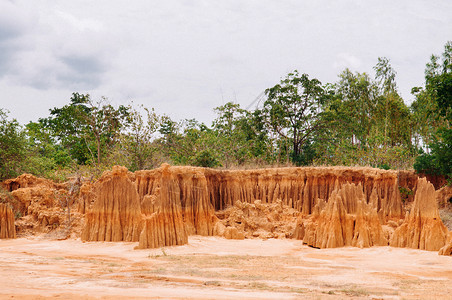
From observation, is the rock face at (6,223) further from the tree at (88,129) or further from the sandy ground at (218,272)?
the tree at (88,129)

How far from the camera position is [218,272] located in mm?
12359

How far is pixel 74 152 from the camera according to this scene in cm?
4222

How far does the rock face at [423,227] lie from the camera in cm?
1655

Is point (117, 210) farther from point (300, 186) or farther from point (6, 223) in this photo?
point (300, 186)

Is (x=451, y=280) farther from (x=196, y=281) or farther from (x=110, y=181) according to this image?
(x=110, y=181)

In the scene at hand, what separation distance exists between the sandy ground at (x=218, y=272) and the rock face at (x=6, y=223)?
71.6 inches

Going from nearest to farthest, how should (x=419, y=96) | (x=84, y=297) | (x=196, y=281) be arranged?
(x=84, y=297), (x=196, y=281), (x=419, y=96)

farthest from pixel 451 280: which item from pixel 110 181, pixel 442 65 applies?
pixel 442 65

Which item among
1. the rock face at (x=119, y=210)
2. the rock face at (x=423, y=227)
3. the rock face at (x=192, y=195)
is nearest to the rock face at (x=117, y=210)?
the rock face at (x=119, y=210)

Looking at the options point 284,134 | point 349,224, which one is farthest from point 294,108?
point 349,224

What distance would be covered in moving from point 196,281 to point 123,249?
7766 millimetres

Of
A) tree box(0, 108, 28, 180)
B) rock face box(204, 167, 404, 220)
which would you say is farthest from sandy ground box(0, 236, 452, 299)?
tree box(0, 108, 28, 180)

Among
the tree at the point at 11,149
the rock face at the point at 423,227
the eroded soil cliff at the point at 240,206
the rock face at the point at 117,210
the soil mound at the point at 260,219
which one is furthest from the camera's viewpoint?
the tree at the point at 11,149

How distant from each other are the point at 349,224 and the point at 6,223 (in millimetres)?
15769
